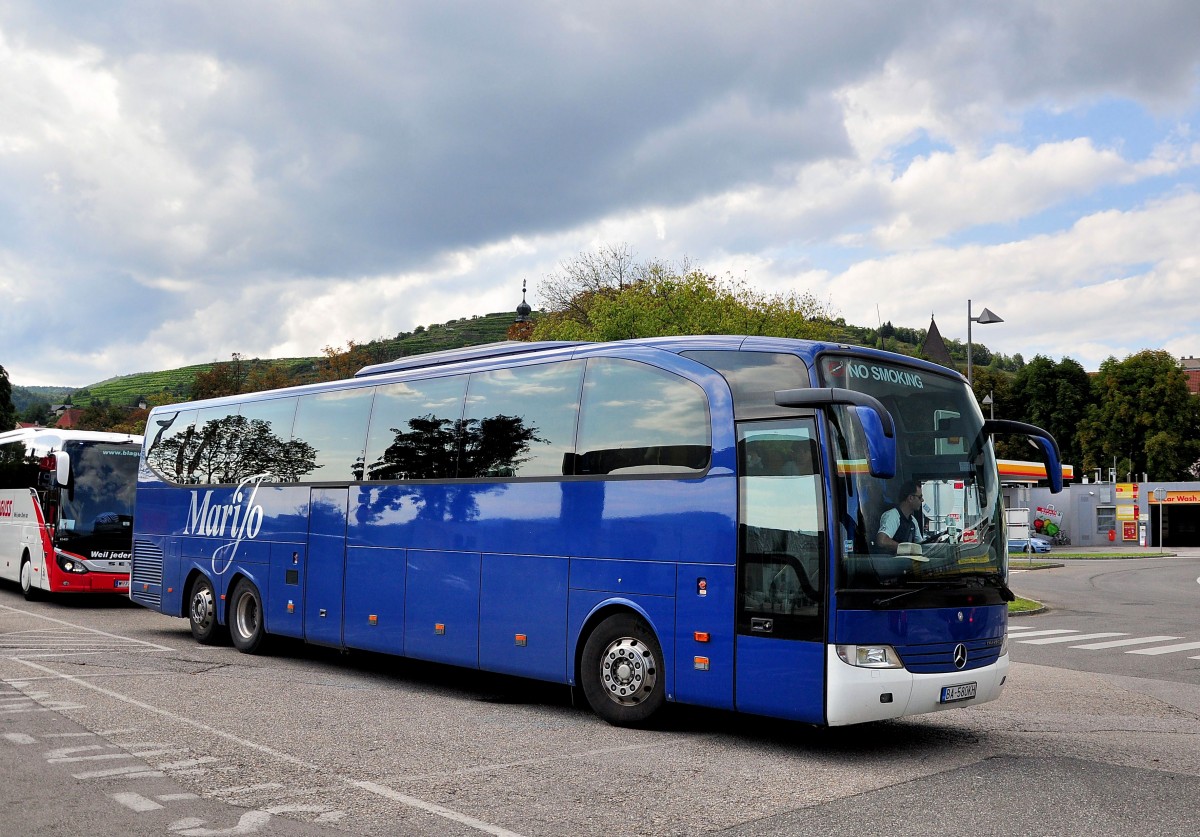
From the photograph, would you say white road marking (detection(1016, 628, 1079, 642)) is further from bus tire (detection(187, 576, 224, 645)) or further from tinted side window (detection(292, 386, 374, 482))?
bus tire (detection(187, 576, 224, 645))

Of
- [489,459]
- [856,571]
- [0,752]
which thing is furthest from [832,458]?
[0,752]

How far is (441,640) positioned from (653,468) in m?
3.46

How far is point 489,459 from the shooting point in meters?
11.3

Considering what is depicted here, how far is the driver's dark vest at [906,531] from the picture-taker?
8453mm

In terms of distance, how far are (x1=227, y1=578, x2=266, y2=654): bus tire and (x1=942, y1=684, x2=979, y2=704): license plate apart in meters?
9.13

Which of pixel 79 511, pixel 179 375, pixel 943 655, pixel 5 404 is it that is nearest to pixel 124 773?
pixel 943 655

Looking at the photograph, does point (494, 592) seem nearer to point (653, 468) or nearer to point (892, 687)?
point (653, 468)

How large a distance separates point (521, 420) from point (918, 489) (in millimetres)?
4015

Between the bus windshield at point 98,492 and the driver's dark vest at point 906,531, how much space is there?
17135 mm

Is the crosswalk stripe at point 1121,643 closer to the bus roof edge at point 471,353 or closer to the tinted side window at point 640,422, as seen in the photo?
the bus roof edge at point 471,353

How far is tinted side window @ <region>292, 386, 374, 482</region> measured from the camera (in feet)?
43.5

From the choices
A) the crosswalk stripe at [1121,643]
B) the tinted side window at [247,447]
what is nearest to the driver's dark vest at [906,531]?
the tinted side window at [247,447]

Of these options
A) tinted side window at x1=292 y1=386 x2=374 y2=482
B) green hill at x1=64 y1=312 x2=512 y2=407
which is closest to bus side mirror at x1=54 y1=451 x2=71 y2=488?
tinted side window at x1=292 y1=386 x2=374 y2=482

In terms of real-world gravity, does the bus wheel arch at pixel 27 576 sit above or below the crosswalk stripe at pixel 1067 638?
above
